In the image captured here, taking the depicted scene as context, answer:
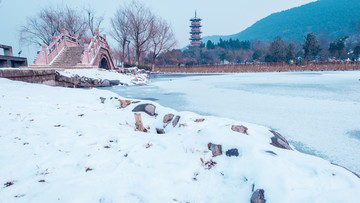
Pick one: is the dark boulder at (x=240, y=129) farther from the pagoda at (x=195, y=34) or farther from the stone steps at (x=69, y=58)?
the pagoda at (x=195, y=34)

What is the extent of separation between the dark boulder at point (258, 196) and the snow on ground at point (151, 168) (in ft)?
→ 0.13

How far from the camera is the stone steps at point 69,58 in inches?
529

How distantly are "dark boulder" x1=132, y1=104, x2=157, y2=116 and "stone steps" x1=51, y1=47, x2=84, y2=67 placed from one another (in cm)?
1091

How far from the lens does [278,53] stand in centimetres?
3428

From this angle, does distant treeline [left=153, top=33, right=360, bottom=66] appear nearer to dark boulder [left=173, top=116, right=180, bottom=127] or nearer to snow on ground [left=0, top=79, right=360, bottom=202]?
dark boulder [left=173, top=116, right=180, bottom=127]

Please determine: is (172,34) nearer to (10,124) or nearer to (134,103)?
(134,103)

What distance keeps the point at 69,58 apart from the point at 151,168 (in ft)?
48.9

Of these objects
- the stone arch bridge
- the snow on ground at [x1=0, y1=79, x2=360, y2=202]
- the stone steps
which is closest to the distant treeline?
the stone arch bridge

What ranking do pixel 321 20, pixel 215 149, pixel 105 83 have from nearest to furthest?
pixel 215 149 → pixel 105 83 → pixel 321 20

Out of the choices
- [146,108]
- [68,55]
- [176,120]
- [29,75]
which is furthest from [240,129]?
[68,55]

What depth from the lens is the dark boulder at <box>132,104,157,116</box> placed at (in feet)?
14.3

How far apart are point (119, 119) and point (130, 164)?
6.32ft

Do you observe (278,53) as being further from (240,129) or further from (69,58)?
(240,129)

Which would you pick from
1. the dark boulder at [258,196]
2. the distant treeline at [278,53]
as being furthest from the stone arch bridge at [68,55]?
the distant treeline at [278,53]
